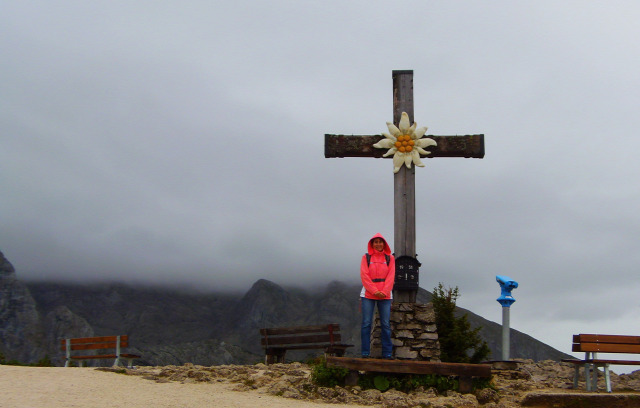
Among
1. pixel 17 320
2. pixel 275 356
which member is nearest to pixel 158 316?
pixel 17 320

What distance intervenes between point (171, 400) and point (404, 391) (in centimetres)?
389

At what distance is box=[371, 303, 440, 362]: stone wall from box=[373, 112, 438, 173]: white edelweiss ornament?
3.01m

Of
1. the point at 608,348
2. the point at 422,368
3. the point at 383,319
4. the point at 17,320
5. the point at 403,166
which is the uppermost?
the point at 403,166

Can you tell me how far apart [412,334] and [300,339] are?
568 cm

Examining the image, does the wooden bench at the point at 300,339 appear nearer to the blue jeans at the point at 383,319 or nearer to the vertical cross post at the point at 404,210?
the vertical cross post at the point at 404,210

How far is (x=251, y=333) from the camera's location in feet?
252

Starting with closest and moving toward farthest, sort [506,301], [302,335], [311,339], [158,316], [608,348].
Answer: [608,348], [506,301], [311,339], [302,335], [158,316]

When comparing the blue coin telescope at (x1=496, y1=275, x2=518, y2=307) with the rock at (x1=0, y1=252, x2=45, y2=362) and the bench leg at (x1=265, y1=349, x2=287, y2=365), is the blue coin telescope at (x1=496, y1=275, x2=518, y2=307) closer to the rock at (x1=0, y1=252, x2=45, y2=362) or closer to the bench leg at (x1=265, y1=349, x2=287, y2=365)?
the bench leg at (x1=265, y1=349, x2=287, y2=365)

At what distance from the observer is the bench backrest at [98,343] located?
1608 cm

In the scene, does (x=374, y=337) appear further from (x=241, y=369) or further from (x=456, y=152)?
(x=456, y=152)

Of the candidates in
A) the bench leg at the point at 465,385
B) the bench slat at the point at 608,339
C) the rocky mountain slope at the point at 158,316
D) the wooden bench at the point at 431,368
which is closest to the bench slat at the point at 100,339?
the wooden bench at the point at 431,368

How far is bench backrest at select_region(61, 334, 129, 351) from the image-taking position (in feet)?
52.7

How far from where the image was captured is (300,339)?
17.6 m

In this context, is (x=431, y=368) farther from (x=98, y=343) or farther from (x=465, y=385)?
(x=98, y=343)
